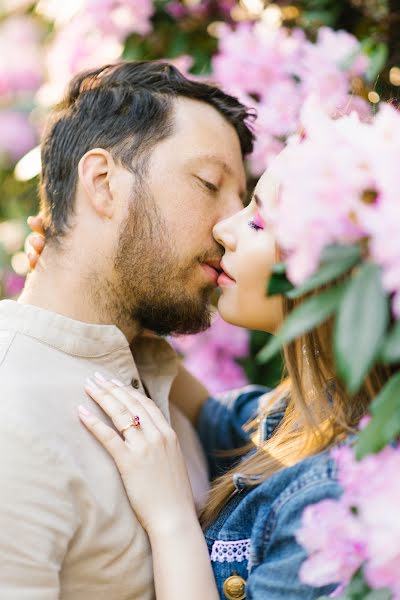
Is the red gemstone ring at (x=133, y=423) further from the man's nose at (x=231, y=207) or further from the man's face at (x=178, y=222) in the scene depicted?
the man's nose at (x=231, y=207)

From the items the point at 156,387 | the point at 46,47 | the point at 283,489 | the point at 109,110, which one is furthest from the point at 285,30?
the point at 283,489

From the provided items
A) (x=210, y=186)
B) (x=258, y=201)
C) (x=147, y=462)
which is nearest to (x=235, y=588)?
(x=147, y=462)

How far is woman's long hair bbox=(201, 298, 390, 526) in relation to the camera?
127 cm

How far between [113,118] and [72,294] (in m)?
0.45

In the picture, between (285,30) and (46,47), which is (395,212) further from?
(46,47)

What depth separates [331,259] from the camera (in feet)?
2.70

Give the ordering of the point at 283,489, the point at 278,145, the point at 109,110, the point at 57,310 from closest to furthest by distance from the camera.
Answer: the point at 283,489, the point at 57,310, the point at 109,110, the point at 278,145

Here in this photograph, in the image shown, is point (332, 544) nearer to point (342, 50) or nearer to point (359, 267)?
point (359, 267)

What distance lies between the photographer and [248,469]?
4.98 ft

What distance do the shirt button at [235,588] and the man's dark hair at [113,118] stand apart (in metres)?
0.87

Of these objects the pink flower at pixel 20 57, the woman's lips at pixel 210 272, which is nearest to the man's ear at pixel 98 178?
the woman's lips at pixel 210 272

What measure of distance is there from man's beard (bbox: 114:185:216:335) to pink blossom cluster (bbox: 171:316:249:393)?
0.83m

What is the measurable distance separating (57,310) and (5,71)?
153cm

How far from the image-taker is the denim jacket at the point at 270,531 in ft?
3.99
